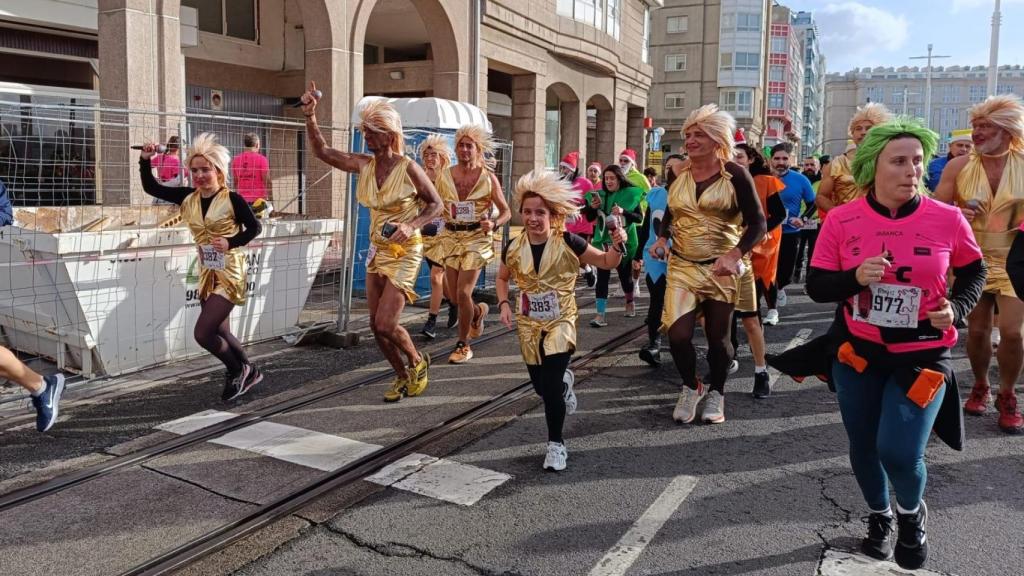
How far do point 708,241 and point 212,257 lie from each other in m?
3.53

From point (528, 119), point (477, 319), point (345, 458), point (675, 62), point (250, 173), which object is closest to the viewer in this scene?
point (345, 458)

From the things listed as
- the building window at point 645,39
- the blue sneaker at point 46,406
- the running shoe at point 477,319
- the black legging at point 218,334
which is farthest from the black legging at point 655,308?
the building window at point 645,39

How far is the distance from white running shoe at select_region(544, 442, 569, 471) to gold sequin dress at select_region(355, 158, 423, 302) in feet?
6.10

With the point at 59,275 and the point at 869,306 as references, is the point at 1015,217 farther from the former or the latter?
the point at 59,275

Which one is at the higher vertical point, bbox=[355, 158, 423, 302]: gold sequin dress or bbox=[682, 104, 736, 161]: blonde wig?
bbox=[682, 104, 736, 161]: blonde wig

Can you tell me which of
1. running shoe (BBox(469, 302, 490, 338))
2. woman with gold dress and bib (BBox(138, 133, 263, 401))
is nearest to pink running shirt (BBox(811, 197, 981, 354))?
running shoe (BBox(469, 302, 490, 338))

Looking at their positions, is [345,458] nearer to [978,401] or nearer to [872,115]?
[978,401]

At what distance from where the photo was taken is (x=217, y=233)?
19.3 ft

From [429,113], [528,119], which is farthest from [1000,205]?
[528,119]

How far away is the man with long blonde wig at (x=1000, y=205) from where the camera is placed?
515 centimetres

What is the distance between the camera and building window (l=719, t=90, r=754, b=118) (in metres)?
61.0

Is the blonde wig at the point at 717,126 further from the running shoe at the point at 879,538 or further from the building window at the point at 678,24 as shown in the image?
the building window at the point at 678,24

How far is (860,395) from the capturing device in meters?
3.27

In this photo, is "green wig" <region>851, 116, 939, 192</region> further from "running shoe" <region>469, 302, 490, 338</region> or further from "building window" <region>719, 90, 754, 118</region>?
"building window" <region>719, 90, 754, 118</region>
